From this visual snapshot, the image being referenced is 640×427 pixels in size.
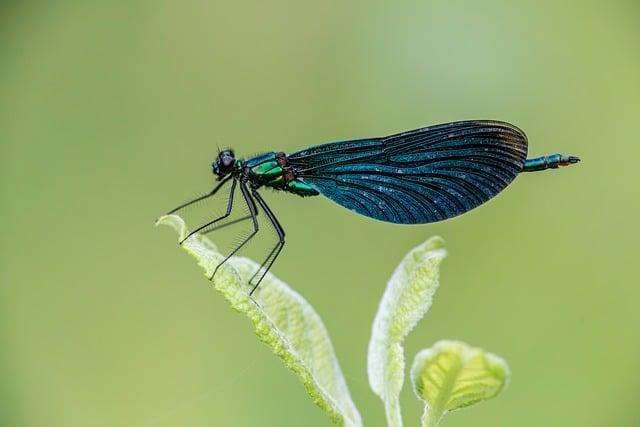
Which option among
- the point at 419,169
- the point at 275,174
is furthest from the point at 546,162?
the point at 275,174

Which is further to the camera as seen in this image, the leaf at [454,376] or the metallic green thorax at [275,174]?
the metallic green thorax at [275,174]

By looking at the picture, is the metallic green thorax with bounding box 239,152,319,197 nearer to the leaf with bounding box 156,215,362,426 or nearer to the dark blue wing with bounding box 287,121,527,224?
the dark blue wing with bounding box 287,121,527,224

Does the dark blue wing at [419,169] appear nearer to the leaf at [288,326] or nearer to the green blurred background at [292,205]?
the green blurred background at [292,205]

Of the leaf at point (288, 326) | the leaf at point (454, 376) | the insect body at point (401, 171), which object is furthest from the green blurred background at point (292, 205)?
the leaf at point (454, 376)

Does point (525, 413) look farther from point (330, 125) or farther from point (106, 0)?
point (106, 0)

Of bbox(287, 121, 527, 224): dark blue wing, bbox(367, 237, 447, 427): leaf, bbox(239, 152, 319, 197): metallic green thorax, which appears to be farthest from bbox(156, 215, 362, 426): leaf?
bbox(239, 152, 319, 197): metallic green thorax

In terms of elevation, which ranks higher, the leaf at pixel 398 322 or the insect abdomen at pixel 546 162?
the insect abdomen at pixel 546 162

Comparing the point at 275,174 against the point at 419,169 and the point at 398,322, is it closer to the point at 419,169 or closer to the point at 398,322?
the point at 419,169
